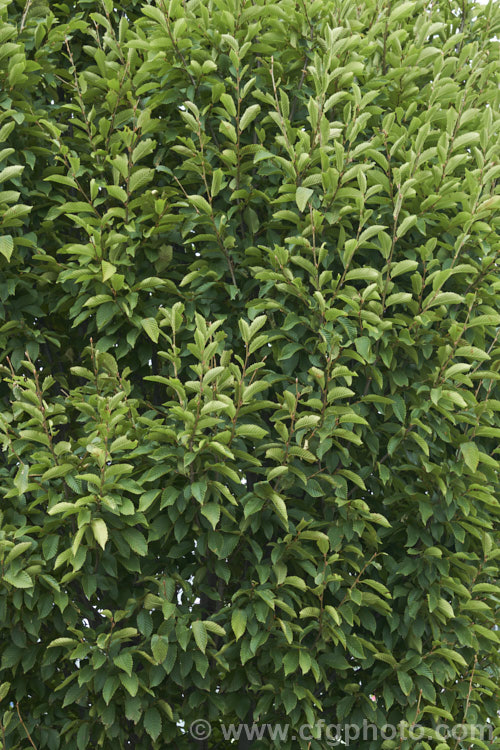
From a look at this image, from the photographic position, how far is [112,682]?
12.1ft

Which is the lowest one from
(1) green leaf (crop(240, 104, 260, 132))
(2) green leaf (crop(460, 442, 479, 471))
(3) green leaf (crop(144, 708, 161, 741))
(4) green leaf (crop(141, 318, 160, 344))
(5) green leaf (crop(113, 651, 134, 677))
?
(3) green leaf (crop(144, 708, 161, 741))

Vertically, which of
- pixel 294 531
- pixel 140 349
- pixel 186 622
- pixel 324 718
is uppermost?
pixel 140 349

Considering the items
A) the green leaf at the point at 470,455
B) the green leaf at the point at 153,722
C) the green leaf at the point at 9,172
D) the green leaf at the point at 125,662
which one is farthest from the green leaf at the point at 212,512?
the green leaf at the point at 9,172

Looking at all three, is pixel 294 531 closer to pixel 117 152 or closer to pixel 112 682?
pixel 112 682

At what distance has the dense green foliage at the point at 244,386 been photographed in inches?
146

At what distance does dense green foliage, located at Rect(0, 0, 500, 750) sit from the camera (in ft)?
12.2

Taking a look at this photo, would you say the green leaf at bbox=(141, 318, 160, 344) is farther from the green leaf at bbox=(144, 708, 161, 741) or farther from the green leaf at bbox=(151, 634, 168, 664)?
the green leaf at bbox=(144, 708, 161, 741)

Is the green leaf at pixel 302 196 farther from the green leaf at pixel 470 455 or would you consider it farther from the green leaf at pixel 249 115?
the green leaf at pixel 470 455

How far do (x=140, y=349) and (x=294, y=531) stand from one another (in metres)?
1.26

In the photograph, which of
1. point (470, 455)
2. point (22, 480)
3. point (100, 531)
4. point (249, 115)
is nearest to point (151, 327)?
point (22, 480)

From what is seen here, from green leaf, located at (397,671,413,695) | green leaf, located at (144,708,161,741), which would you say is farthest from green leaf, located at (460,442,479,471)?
green leaf, located at (144,708,161,741)

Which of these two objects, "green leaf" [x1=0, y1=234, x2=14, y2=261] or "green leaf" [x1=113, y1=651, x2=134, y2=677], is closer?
"green leaf" [x1=113, y1=651, x2=134, y2=677]

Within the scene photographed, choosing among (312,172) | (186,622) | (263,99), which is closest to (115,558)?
(186,622)

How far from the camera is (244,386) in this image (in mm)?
3627
